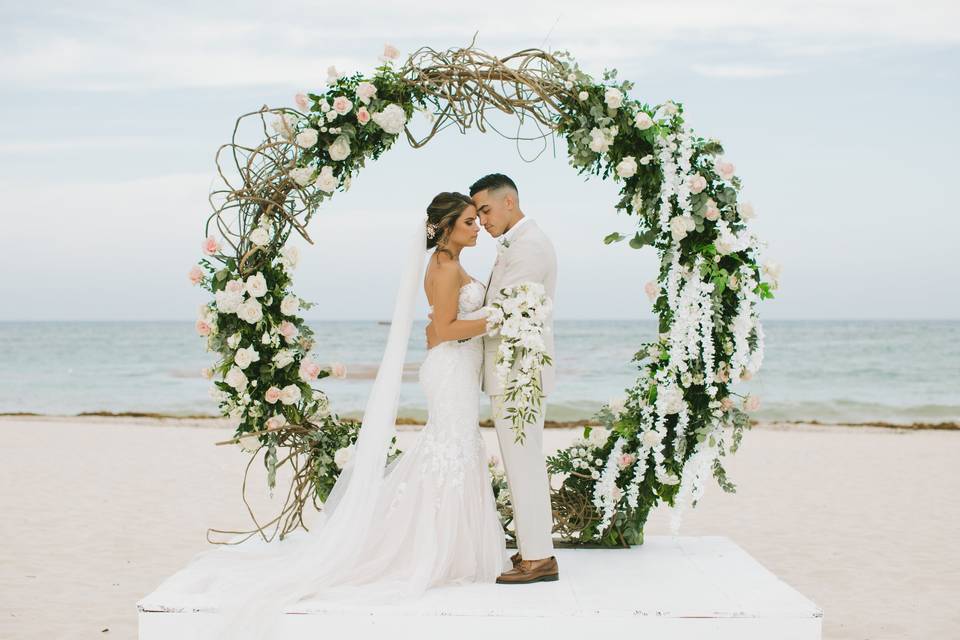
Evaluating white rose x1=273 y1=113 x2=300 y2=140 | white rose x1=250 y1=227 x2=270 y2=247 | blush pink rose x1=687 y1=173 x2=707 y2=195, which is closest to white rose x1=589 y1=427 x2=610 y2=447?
blush pink rose x1=687 y1=173 x2=707 y2=195

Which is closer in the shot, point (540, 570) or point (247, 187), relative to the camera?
point (540, 570)

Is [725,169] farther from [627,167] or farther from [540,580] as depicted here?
[540,580]

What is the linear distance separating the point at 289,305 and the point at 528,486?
1.61 metres

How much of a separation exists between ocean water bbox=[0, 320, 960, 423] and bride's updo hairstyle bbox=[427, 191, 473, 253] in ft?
38.3

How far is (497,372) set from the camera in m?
4.42

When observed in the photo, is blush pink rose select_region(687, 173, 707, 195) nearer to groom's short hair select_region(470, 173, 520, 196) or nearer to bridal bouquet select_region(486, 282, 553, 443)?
groom's short hair select_region(470, 173, 520, 196)

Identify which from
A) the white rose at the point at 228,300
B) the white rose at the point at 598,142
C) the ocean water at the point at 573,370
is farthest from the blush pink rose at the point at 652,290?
the ocean water at the point at 573,370

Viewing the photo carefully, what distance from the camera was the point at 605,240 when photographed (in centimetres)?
496

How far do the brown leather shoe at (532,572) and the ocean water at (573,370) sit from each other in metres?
11.3

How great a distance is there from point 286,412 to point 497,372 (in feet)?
4.66

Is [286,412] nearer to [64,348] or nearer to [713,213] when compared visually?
[713,213]

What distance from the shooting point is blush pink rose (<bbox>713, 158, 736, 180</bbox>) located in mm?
4938

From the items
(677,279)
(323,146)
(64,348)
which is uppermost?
(323,146)

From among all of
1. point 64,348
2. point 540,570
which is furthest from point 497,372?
point 64,348
